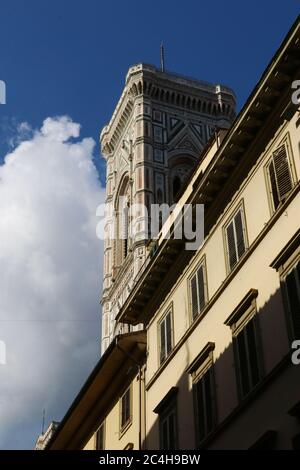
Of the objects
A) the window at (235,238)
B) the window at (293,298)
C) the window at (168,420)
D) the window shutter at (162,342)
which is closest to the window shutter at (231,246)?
the window at (235,238)

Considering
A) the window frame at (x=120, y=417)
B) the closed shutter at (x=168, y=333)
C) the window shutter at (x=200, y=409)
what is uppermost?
the closed shutter at (x=168, y=333)

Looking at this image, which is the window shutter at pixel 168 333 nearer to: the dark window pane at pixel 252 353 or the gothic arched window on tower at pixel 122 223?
the dark window pane at pixel 252 353

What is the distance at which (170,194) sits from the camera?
5341 cm

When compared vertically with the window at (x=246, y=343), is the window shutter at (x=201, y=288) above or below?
above

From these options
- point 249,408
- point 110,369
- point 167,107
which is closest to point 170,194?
point 167,107

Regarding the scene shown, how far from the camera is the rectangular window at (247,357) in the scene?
44.3 ft

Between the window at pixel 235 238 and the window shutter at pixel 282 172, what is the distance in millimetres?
1285

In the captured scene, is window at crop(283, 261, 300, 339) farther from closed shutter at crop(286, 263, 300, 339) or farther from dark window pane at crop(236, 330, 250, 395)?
dark window pane at crop(236, 330, 250, 395)

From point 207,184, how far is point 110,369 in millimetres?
6157

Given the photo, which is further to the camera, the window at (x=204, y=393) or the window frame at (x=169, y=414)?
the window frame at (x=169, y=414)

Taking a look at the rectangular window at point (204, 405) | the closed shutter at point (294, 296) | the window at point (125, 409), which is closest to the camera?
the closed shutter at point (294, 296)

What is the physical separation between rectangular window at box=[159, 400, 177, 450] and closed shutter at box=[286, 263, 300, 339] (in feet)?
14.6

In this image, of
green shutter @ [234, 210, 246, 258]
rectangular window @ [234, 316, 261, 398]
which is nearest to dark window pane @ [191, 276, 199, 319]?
green shutter @ [234, 210, 246, 258]

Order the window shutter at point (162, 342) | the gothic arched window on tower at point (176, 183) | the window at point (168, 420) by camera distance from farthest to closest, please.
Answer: the gothic arched window on tower at point (176, 183), the window shutter at point (162, 342), the window at point (168, 420)
